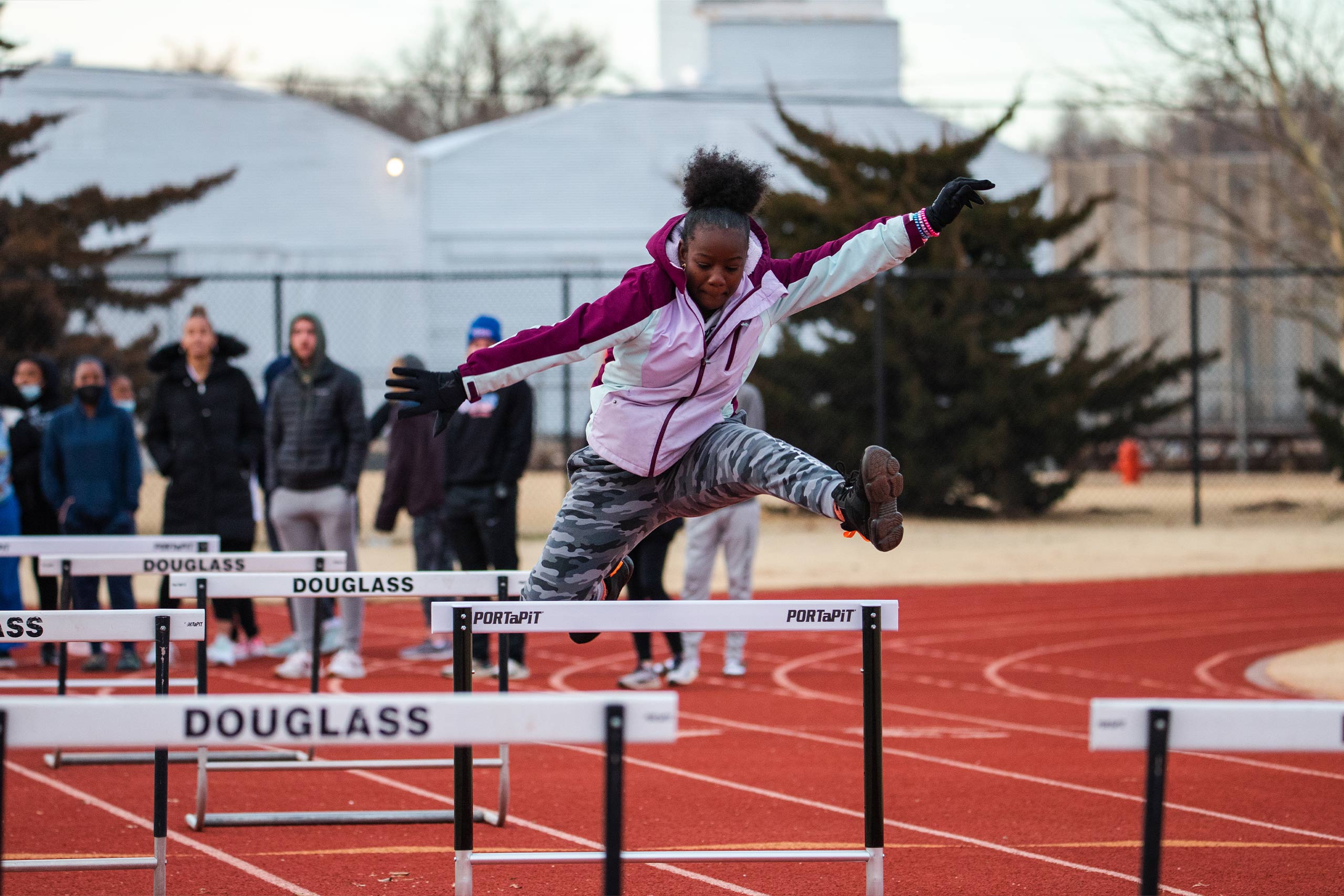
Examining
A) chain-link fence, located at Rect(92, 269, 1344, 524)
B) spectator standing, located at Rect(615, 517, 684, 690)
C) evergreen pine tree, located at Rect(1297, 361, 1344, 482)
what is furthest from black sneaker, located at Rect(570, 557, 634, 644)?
evergreen pine tree, located at Rect(1297, 361, 1344, 482)

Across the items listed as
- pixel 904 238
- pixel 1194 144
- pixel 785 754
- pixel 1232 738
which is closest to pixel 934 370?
pixel 785 754

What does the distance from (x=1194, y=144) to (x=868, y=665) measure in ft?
131

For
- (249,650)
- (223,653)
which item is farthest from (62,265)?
(223,653)

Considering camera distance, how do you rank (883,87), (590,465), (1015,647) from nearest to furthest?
(590,465) → (1015,647) → (883,87)

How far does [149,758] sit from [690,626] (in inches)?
155

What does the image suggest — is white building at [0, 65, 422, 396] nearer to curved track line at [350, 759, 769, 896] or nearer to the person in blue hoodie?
the person in blue hoodie

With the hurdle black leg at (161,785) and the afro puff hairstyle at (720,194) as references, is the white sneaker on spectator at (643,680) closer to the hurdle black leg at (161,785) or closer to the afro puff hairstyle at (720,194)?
the hurdle black leg at (161,785)

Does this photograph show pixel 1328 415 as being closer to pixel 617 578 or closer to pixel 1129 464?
pixel 1129 464

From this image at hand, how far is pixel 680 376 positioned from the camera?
4629 millimetres

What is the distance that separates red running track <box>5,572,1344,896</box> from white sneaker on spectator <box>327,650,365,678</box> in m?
0.10

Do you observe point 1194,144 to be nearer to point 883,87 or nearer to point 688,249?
point 883,87

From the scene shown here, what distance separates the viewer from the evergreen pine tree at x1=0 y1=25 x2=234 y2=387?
17.7 meters

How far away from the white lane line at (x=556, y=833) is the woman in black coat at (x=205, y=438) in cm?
299

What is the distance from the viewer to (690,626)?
4.25 m
